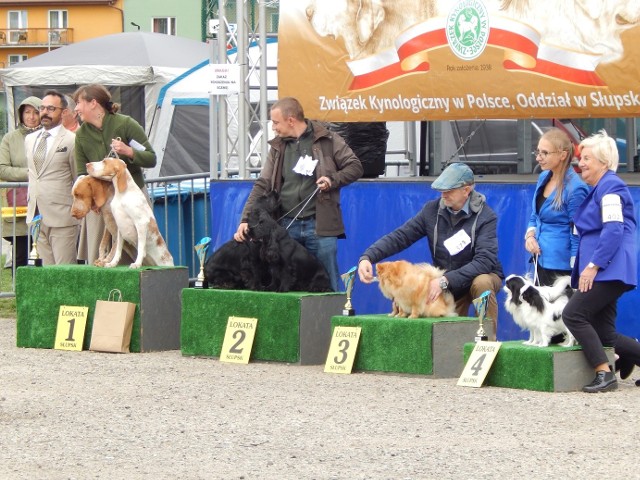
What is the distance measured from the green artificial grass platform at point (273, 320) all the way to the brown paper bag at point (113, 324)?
0.53 m

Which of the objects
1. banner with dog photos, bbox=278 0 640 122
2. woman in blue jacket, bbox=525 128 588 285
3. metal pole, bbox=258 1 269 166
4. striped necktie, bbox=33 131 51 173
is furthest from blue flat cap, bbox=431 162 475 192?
striped necktie, bbox=33 131 51 173

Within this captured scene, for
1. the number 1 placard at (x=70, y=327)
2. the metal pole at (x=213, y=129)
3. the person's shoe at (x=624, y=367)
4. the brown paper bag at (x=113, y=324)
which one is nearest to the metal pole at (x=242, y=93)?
the metal pole at (x=213, y=129)

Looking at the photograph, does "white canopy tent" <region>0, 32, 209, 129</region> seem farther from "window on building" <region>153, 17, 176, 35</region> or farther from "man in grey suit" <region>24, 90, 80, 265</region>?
"window on building" <region>153, 17, 176, 35</region>

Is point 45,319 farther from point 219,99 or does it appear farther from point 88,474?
point 88,474

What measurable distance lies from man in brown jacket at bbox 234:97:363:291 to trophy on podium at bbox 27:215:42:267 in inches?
69.9

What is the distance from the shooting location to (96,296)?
964 cm

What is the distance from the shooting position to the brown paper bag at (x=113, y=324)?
31.0ft

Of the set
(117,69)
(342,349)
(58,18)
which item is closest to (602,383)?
(342,349)

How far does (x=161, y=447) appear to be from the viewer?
20.4 ft

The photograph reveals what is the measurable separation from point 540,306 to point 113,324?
3288mm

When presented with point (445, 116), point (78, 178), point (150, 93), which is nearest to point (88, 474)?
point (78, 178)

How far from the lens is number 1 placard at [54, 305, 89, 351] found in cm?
968

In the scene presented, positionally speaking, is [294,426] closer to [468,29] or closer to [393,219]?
[393,219]

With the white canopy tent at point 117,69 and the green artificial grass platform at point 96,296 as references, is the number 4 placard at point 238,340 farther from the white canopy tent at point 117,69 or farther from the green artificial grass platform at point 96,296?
the white canopy tent at point 117,69
